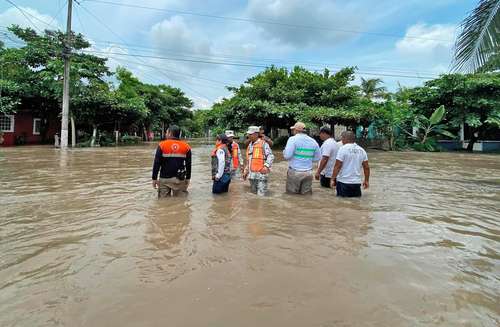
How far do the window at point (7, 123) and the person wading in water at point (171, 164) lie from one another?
80.5 feet

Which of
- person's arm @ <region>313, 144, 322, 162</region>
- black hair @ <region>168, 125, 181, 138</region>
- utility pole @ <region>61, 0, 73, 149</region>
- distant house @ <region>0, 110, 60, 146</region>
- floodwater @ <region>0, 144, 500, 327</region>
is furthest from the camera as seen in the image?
distant house @ <region>0, 110, 60, 146</region>

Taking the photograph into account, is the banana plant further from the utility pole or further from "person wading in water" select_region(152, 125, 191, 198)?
the utility pole

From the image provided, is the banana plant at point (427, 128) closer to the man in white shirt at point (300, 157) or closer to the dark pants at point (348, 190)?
the dark pants at point (348, 190)

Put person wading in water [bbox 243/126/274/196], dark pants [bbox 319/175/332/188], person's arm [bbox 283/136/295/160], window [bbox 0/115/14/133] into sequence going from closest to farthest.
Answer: person's arm [bbox 283/136/295/160], person wading in water [bbox 243/126/274/196], dark pants [bbox 319/175/332/188], window [bbox 0/115/14/133]

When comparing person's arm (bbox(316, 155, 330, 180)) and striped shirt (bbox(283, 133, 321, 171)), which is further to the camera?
person's arm (bbox(316, 155, 330, 180))

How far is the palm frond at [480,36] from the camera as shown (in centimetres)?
702

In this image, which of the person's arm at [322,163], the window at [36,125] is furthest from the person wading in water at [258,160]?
the window at [36,125]

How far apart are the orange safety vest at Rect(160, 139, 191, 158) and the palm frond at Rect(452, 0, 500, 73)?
632 cm

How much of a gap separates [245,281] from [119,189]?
18.1 ft

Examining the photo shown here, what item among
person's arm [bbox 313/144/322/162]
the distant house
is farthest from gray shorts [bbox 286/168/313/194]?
the distant house

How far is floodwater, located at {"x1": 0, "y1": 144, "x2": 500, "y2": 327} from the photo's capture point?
2461 millimetres

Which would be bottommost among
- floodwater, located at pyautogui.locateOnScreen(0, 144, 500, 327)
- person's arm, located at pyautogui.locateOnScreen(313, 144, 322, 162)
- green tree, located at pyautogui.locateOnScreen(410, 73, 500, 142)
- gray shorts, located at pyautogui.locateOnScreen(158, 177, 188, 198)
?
floodwater, located at pyautogui.locateOnScreen(0, 144, 500, 327)

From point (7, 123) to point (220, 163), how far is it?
25490 millimetres

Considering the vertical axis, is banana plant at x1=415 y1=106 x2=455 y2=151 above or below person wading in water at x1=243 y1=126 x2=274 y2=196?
above
